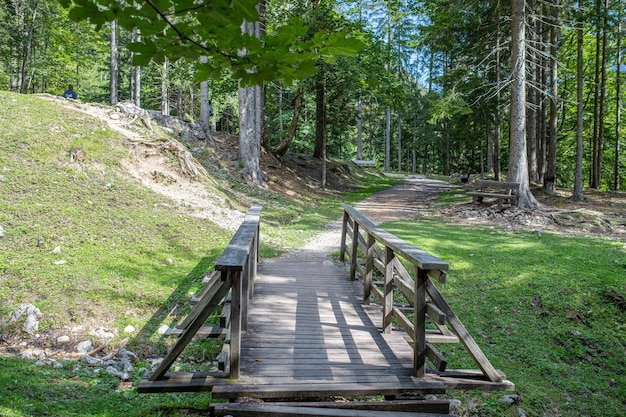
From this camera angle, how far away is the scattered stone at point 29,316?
193 inches

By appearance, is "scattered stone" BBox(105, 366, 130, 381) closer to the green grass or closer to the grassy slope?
the grassy slope

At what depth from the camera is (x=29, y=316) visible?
5.04 meters

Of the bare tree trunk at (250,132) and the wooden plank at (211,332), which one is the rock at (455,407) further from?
the bare tree trunk at (250,132)

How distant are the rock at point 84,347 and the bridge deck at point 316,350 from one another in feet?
6.38

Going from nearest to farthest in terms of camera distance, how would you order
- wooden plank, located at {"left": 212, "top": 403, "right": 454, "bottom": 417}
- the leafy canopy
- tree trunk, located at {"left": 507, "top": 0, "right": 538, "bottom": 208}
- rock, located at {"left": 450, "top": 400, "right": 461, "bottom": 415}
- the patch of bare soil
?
1. the leafy canopy
2. wooden plank, located at {"left": 212, "top": 403, "right": 454, "bottom": 417}
3. rock, located at {"left": 450, "top": 400, "right": 461, "bottom": 415}
4. the patch of bare soil
5. tree trunk, located at {"left": 507, "top": 0, "right": 538, "bottom": 208}

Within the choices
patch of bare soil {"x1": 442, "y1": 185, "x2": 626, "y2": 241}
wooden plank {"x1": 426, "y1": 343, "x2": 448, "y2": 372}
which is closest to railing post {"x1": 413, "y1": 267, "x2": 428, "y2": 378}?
wooden plank {"x1": 426, "y1": 343, "x2": 448, "y2": 372}

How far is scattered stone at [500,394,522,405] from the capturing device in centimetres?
456

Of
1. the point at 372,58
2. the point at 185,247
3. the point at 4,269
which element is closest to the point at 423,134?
the point at 372,58

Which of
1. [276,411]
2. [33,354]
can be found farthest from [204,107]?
[276,411]

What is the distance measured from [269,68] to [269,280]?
5.16m

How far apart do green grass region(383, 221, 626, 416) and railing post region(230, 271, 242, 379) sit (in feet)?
9.45

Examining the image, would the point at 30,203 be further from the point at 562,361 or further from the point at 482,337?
the point at 562,361

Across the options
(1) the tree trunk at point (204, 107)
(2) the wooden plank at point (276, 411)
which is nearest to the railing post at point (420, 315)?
(2) the wooden plank at point (276, 411)

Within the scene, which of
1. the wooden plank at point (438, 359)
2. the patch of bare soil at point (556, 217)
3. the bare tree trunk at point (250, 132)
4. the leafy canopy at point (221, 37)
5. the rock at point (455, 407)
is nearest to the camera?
the leafy canopy at point (221, 37)
